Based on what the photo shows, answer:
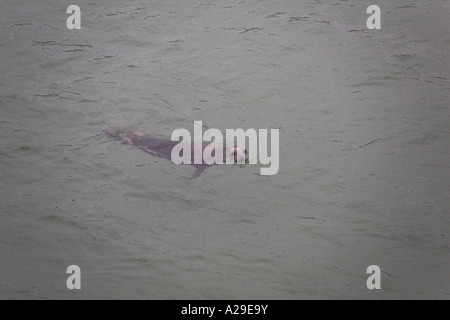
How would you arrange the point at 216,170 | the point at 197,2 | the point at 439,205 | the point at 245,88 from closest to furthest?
the point at 439,205, the point at 216,170, the point at 245,88, the point at 197,2

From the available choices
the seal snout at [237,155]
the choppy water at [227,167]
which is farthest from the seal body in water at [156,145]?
the choppy water at [227,167]

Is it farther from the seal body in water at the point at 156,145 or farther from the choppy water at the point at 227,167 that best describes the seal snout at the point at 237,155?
the choppy water at the point at 227,167

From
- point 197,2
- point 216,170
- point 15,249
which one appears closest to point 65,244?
point 15,249

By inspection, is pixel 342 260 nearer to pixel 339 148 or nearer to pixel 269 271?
pixel 269 271

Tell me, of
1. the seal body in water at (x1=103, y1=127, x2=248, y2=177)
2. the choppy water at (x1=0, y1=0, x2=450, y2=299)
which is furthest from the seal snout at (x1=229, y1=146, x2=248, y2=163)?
the choppy water at (x1=0, y1=0, x2=450, y2=299)

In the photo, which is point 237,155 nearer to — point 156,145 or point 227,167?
point 227,167

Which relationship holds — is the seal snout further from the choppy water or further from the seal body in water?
the choppy water
